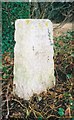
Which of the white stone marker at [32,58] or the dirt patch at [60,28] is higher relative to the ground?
the dirt patch at [60,28]

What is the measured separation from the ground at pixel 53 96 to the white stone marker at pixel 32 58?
0.22 ft

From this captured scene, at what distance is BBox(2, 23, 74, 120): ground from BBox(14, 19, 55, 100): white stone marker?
7cm

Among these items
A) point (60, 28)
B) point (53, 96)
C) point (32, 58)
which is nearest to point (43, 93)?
point (53, 96)

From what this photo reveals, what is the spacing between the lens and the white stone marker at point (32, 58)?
2438mm

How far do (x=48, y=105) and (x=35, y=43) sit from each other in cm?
71

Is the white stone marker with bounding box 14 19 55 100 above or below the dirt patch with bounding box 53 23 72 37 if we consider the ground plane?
below

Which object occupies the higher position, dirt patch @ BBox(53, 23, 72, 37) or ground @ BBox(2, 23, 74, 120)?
dirt patch @ BBox(53, 23, 72, 37)

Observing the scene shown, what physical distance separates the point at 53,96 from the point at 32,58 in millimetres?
496

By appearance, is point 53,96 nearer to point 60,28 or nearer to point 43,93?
point 43,93

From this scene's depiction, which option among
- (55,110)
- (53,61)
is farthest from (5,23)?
(55,110)

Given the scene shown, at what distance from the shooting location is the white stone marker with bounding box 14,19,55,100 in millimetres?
2438

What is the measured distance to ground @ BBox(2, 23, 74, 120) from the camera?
8.00 feet

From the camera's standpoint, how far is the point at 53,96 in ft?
8.17

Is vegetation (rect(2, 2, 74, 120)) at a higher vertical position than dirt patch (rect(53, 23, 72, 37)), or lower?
lower
